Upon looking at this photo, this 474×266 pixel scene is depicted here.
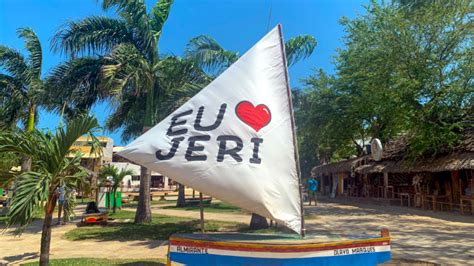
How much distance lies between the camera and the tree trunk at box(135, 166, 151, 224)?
14531 millimetres

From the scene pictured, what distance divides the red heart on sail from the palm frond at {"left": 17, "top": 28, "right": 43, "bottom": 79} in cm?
1598

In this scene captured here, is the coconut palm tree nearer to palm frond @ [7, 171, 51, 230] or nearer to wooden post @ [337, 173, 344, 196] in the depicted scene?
palm frond @ [7, 171, 51, 230]

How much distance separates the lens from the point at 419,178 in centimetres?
2066

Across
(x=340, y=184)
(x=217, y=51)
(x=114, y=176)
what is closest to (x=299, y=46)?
(x=217, y=51)

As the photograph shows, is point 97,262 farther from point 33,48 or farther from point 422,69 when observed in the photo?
point 422,69

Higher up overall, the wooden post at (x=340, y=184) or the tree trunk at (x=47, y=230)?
the wooden post at (x=340, y=184)

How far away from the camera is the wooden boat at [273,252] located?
5.09 metres

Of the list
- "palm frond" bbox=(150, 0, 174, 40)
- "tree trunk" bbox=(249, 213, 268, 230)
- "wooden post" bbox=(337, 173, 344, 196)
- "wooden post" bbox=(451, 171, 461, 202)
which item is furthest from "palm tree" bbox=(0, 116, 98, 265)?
"wooden post" bbox=(337, 173, 344, 196)

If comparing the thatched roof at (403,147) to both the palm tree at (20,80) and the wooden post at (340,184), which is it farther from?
the palm tree at (20,80)

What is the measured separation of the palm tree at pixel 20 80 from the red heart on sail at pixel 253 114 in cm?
1482

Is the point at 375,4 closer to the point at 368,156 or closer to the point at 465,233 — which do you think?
the point at 368,156

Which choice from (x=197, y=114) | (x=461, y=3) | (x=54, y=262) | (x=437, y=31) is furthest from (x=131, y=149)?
(x=461, y=3)

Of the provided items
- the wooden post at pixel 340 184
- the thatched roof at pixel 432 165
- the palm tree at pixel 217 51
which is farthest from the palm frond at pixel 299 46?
the wooden post at pixel 340 184

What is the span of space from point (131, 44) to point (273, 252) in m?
11.1
